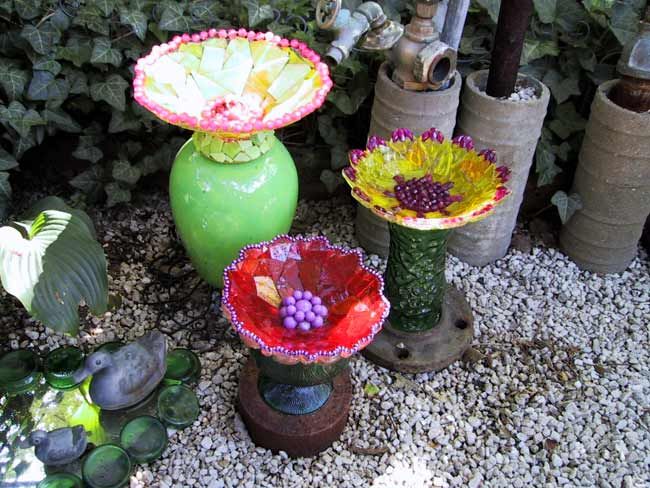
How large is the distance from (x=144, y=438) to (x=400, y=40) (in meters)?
1.38

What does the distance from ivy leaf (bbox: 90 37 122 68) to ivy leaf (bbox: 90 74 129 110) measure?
7 cm

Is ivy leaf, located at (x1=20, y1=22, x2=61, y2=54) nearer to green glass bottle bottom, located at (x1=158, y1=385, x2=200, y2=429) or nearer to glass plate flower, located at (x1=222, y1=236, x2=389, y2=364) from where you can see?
glass plate flower, located at (x1=222, y1=236, x2=389, y2=364)

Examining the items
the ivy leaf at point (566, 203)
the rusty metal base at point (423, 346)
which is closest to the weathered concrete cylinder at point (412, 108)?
the ivy leaf at point (566, 203)

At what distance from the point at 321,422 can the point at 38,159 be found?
5.57ft

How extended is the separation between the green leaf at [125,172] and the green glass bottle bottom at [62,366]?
0.72 m

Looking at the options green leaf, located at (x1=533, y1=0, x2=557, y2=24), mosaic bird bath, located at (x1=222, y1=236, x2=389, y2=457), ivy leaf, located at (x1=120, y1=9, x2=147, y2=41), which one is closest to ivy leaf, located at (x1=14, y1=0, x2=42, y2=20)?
ivy leaf, located at (x1=120, y1=9, x2=147, y2=41)

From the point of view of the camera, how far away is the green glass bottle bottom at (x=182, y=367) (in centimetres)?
Answer: 213

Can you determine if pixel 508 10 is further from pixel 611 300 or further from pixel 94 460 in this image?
pixel 94 460

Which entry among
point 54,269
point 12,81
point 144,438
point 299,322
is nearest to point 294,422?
point 299,322

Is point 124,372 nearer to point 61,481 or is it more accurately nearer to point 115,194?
point 61,481

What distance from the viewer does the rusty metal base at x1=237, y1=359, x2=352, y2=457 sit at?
191 cm

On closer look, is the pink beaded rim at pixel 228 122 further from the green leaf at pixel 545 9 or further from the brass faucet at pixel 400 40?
the green leaf at pixel 545 9

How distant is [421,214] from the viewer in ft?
6.40

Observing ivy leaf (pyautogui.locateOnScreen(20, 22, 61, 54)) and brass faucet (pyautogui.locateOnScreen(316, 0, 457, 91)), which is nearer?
brass faucet (pyautogui.locateOnScreen(316, 0, 457, 91))
